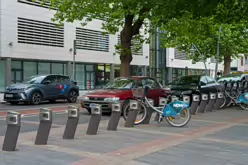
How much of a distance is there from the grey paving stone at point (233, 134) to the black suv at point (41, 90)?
1079 cm

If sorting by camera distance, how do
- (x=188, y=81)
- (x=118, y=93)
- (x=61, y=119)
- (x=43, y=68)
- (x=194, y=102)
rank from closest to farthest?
(x=61, y=119), (x=118, y=93), (x=194, y=102), (x=188, y=81), (x=43, y=68)

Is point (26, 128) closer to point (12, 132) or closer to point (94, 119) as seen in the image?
point (94, 119)

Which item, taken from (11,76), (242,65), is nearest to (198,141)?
(11,76)

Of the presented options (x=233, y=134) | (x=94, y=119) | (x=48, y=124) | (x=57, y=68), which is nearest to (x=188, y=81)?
(x=233, y=134)

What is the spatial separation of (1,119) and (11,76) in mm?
16679

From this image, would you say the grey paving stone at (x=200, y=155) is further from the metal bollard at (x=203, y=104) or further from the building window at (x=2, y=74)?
the building window at (x=2, y=74)

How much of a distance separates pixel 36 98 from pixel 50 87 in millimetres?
1147

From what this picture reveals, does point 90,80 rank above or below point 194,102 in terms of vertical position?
above

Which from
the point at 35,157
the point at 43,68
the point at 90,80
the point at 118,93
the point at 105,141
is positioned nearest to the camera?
the point at 35,157

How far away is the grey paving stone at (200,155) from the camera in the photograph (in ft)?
19.7

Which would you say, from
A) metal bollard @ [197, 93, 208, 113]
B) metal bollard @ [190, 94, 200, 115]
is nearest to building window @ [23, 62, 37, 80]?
metal bollard @ [197, 93, 208, 113]

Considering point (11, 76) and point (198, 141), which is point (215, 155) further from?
point (11, 76)

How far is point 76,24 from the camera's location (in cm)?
3219

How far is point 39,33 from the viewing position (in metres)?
28.6
